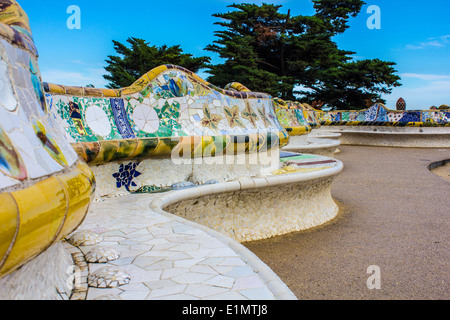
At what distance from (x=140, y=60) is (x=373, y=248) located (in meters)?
19.7

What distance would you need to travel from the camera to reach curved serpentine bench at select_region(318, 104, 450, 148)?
1513 cm

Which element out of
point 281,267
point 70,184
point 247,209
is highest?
point 70,184

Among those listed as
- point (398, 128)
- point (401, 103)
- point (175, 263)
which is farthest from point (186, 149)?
point (401, 103)

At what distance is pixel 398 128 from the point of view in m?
16.1

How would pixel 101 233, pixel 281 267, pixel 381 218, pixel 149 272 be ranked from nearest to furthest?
pixel 149 272
pixel 101 233
pixel 281 267
pixel 381 218

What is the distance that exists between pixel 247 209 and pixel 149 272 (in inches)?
90.4

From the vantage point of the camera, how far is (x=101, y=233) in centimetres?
252

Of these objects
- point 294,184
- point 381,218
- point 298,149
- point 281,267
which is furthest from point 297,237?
point 298,149

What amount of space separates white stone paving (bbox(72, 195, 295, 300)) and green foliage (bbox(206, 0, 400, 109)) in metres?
19.6

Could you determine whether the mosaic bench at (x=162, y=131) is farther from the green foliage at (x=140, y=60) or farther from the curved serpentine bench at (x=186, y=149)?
the green foliage at (x=140, y=60)

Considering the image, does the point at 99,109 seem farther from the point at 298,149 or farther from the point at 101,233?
the point at 298,149

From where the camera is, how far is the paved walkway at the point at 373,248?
305cm

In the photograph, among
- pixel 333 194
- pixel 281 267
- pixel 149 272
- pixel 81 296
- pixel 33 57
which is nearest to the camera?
pixel 33 57
